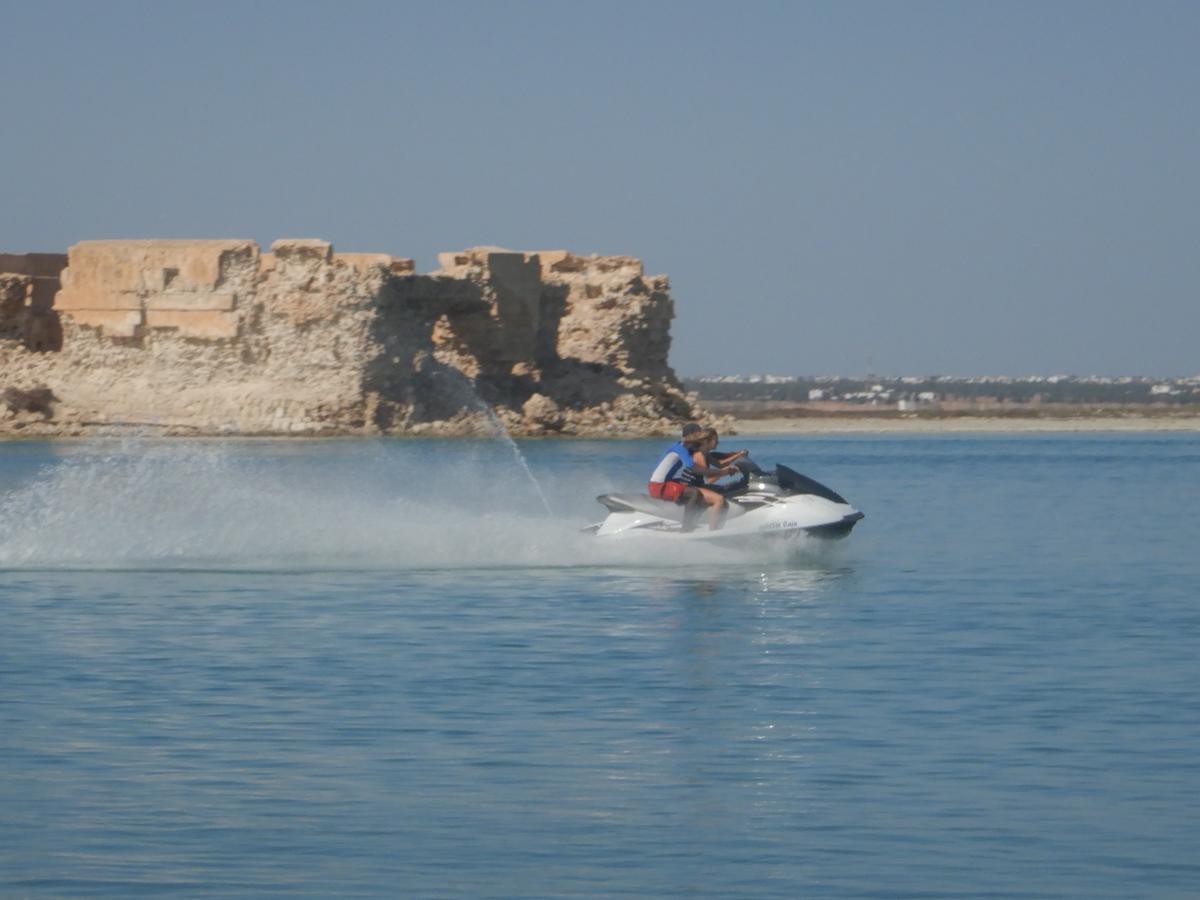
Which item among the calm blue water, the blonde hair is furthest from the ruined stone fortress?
the blonde hair

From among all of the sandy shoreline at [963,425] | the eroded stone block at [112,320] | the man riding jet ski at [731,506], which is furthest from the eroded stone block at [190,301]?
the man riding jet ski at [731,506]

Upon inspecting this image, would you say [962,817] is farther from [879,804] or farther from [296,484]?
[296,484]

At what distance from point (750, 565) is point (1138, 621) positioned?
361 cm

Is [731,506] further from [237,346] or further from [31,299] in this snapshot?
[31,299]

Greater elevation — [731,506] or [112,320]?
[112,320]

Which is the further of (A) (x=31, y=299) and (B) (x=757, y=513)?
(A) (x=31, y=299)

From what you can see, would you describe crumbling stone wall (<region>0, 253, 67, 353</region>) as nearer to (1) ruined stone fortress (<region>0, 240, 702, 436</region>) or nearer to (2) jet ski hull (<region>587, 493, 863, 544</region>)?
(1) ruined stone fortress (<region>0, 240, 702, 436</region>)

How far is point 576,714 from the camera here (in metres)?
10.8

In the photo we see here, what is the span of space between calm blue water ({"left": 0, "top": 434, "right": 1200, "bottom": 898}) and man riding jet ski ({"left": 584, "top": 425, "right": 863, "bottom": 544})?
1.23 ft

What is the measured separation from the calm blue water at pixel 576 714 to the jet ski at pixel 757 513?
1.14 ft

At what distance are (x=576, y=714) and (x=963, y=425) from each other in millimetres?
81421

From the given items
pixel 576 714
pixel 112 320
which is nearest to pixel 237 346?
pixel 112 320

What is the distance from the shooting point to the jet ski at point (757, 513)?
17.4m

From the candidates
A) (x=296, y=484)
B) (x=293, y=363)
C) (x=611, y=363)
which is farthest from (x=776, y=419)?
(x=296, y=484)
